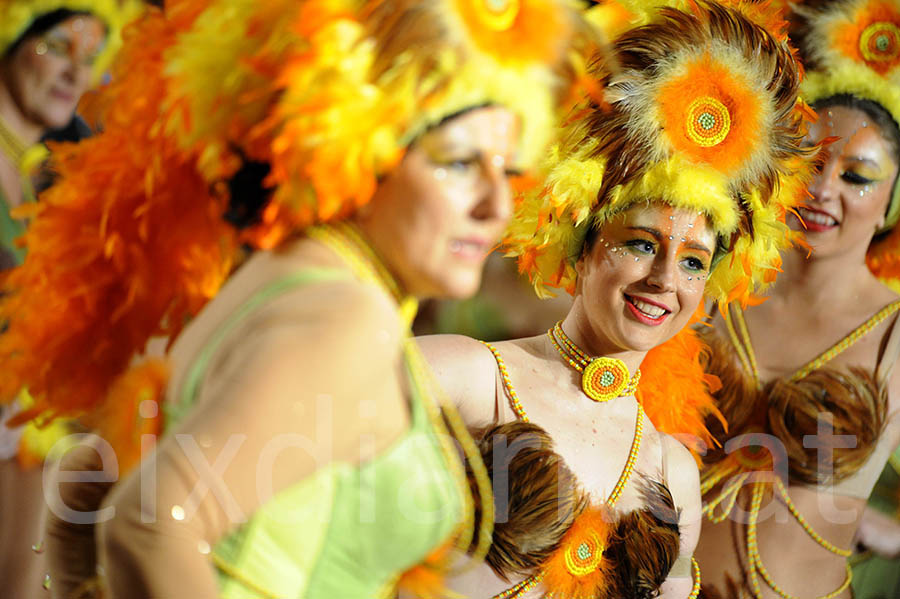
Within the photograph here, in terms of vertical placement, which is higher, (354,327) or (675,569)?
(354,327)

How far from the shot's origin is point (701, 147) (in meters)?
1.59

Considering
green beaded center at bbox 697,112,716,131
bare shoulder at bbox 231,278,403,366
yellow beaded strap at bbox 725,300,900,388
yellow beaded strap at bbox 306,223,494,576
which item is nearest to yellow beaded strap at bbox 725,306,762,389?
yellow beaded strap at bbox 725,300,900,388

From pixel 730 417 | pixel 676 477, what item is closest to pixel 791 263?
pixel 730 417

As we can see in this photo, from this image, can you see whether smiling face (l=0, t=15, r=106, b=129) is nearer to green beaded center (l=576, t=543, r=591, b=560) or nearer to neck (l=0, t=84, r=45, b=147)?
neck (l=0, t=84, r=45, b=147)

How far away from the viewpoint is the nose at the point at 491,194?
3.43 ft

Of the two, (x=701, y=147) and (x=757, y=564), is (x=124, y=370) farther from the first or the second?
(x=757, y=564)

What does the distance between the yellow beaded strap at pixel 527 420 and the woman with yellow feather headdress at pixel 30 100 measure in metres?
0.68

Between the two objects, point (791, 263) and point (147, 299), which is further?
point (791, 263)

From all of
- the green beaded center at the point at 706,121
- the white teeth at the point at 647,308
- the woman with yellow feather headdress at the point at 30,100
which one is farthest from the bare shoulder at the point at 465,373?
the woman with yellow feather headdress at the point at 30,100

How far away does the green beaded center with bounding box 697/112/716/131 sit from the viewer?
1580 millimetres

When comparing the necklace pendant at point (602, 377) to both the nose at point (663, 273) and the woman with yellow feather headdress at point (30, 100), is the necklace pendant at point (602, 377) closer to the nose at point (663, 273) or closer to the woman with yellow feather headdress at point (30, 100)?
the nose at point (663, 273)

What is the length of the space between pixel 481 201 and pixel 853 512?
145 cm

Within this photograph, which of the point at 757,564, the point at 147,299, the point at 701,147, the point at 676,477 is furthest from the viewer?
the point at 757,564

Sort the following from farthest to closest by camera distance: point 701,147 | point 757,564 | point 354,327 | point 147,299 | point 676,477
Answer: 1. point 757,564
2. point 676,477
3. point 701,147
4. point 147,299
5. point 354,327
